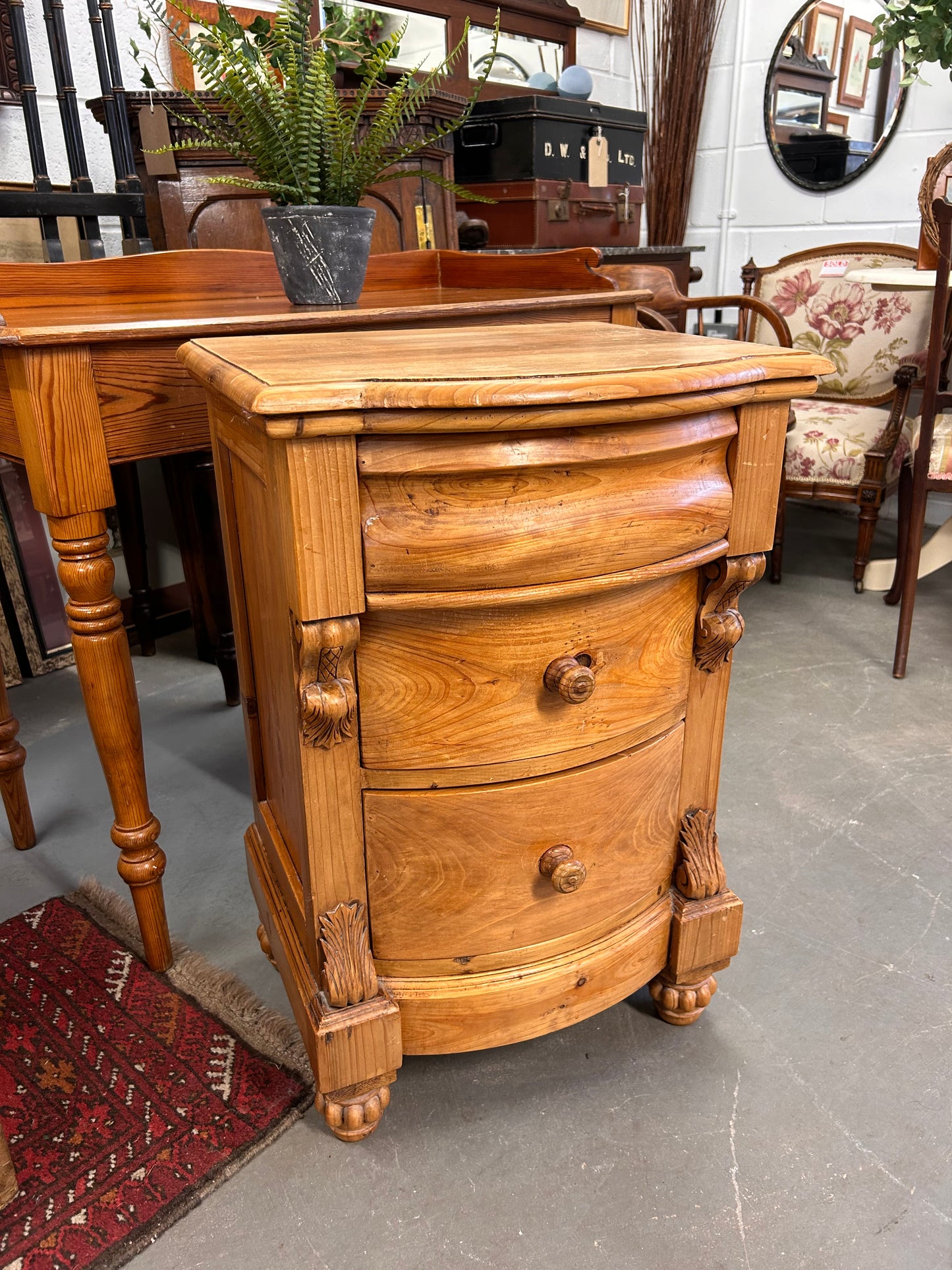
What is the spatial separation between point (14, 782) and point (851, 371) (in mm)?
2849

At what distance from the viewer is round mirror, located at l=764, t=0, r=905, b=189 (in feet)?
10.9

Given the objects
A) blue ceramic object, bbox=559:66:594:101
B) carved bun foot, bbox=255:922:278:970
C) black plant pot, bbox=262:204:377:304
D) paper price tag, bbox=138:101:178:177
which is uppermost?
blue ceramic object, bbox=559:66:594:101

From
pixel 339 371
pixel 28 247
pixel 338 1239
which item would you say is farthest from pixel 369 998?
pixel 28 247

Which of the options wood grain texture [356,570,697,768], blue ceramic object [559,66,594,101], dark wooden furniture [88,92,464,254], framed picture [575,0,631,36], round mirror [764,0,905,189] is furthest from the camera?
framed picture [575,0,631,36]

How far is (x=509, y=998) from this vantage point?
1050mm

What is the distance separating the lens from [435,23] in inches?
117

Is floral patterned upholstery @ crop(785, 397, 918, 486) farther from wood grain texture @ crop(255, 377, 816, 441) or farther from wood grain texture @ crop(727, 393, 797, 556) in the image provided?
wood grain texture @ crop(255, 377, 816, 441)

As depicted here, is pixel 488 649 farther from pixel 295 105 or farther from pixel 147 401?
pixel 295 105

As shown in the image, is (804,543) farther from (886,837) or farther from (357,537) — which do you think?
(357,537)

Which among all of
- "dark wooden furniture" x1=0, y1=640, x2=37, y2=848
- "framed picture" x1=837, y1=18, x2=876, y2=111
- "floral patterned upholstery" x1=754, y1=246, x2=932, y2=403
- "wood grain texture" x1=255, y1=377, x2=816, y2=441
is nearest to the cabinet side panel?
"wood grain texture" x1=255, y1=377, x2=816, y2=441

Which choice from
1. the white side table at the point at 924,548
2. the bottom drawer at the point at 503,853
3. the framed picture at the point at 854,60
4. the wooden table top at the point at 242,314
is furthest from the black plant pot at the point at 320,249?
the framed picture at the point at 854,60

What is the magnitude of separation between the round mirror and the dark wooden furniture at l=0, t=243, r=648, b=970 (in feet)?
7.86

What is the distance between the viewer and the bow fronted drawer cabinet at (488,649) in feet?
2.67

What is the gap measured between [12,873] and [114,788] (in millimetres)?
528
